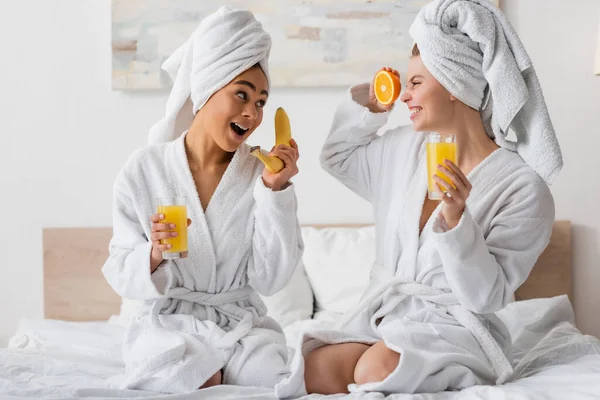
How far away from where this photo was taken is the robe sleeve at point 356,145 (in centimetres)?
226

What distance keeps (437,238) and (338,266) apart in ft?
3.91

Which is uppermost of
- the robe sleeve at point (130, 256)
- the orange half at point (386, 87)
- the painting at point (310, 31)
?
the painting at point (310, 31)

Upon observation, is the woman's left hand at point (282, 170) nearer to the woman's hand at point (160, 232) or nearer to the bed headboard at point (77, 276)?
the woman's hand at point (160, 232)

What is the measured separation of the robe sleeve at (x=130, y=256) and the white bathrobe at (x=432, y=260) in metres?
0.39

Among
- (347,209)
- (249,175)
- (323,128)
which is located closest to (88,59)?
(323,128)

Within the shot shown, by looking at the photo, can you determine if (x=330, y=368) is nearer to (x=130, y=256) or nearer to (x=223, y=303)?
(x=223, y=303)

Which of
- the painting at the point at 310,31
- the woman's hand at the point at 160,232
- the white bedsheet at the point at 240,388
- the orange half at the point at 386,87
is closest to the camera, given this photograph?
the white bedsheet at the point at 240,388

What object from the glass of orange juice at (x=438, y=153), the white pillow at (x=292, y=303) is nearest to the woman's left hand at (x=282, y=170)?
the glass of orange juice at (x=438, y=153)

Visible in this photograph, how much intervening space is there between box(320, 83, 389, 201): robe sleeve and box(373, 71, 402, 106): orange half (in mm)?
51

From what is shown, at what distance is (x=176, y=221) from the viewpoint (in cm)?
196

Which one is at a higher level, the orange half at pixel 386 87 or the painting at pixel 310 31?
the painting at pixel 310 31

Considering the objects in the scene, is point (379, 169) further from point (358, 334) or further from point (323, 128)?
point (323, 128)

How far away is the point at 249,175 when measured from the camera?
224 centimetres

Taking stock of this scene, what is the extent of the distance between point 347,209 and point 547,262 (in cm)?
78
